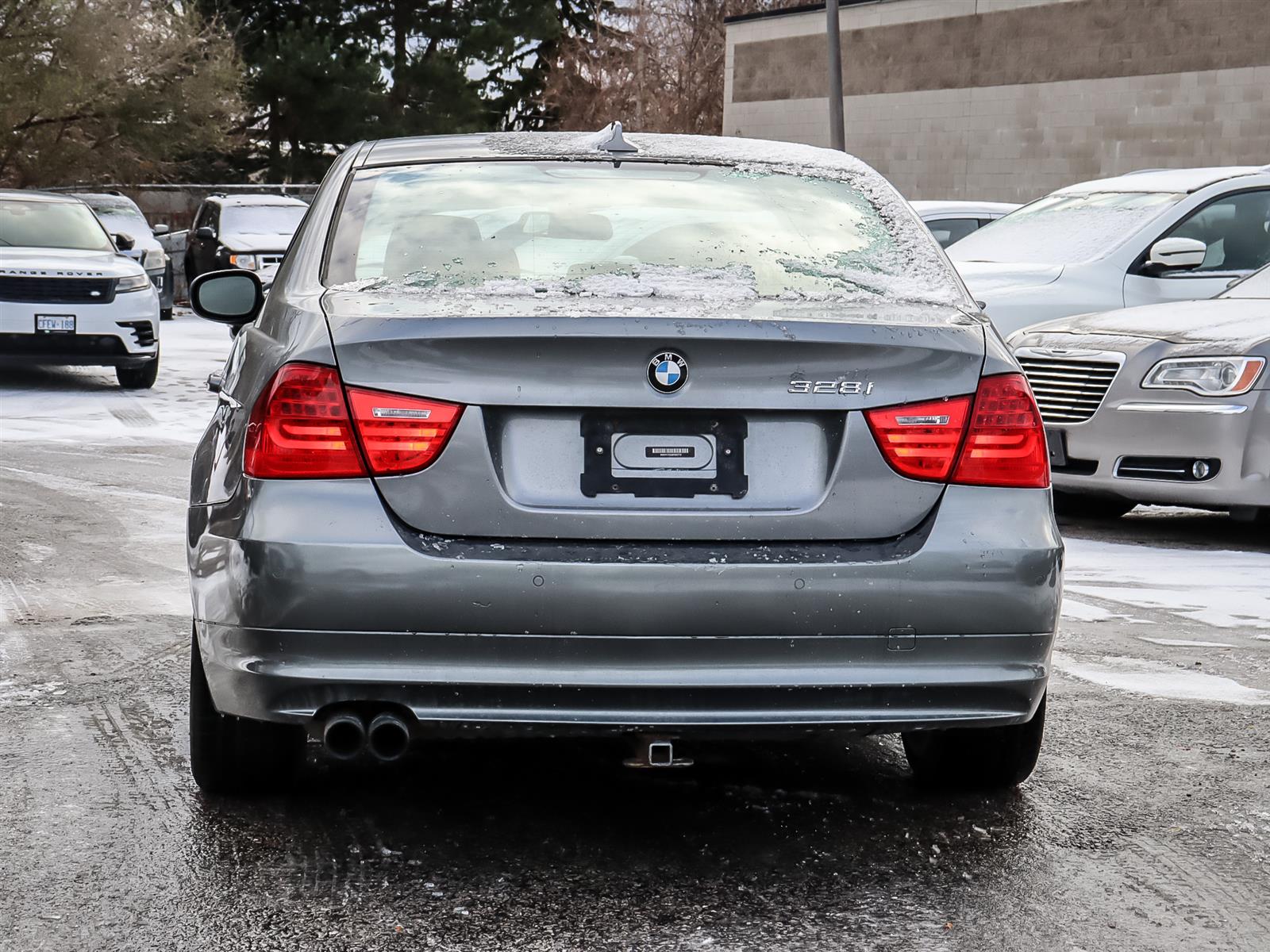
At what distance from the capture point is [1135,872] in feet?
12.9

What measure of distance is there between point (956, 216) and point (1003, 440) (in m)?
11.6

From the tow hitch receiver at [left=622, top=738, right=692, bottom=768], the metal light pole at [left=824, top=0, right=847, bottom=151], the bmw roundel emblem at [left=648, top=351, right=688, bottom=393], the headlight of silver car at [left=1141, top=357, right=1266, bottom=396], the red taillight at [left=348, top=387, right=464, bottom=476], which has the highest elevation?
the metal light pole at [left=824, top=0, right=847, bottom=151]

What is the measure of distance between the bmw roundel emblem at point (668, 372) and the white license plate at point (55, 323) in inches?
478

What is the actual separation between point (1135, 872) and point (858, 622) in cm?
87

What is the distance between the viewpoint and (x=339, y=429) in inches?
144

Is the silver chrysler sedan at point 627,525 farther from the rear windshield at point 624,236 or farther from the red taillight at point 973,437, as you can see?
the rear windshield at point 624,236

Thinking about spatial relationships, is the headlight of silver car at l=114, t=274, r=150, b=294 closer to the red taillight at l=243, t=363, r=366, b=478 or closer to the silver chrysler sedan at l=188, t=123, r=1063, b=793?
the silver chrysler sedan at l=188, t=123, r=1063, b=793

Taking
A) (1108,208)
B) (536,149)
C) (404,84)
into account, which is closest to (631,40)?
(404,84)

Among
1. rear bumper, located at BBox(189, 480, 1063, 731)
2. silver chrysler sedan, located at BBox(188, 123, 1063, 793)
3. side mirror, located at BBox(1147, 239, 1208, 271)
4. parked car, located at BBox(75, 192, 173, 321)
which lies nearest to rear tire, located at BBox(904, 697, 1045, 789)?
silver chrysler sedan, located at BBox(188, 123, 1063, 793)

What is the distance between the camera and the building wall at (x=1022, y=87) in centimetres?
3541

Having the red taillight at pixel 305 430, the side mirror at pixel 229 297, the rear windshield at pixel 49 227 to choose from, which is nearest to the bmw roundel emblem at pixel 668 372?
the red taillight at pixel 305 430

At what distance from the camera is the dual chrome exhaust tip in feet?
12.1

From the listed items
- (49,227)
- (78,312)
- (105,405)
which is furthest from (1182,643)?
(49,227)

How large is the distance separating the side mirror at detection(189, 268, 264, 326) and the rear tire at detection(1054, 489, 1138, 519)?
5318 millimetres
